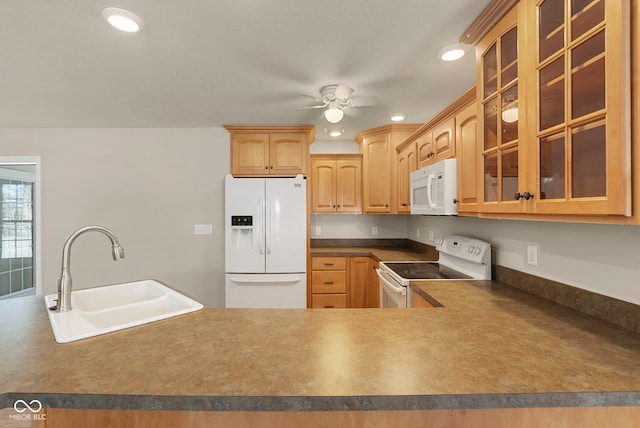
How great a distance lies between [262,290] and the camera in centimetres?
292

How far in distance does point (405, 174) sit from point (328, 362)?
8.00 feet

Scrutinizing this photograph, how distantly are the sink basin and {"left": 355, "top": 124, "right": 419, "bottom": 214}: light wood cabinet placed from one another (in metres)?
2.44

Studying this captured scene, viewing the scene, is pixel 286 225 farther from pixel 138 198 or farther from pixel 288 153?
pixel 138 198

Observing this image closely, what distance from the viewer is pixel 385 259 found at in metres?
2.77

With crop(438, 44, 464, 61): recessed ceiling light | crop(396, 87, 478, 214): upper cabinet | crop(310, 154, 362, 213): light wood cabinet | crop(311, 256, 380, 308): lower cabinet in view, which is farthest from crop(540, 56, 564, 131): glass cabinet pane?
crop(310, 154, 362, 213): light wood cabinet

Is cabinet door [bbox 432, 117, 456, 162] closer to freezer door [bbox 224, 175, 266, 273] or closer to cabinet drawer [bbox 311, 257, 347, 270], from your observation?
cabinet drawer [bbox 311, 257, 347, 270]

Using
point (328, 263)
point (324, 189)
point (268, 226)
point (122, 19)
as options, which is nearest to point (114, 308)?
point (122, 19)

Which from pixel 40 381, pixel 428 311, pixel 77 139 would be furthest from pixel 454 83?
pixel 77 139

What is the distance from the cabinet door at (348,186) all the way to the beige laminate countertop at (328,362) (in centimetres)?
241

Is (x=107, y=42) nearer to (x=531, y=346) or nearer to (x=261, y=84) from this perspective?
(x=261, y=84)

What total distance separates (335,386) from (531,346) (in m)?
0.70

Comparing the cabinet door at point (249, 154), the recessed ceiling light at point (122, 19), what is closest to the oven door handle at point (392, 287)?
the cabinet door at point (249, 154)

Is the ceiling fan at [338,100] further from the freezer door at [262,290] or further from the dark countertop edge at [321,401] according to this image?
the dark countertop edge at [321,401]

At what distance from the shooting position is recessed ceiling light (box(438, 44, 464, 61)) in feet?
5.44
